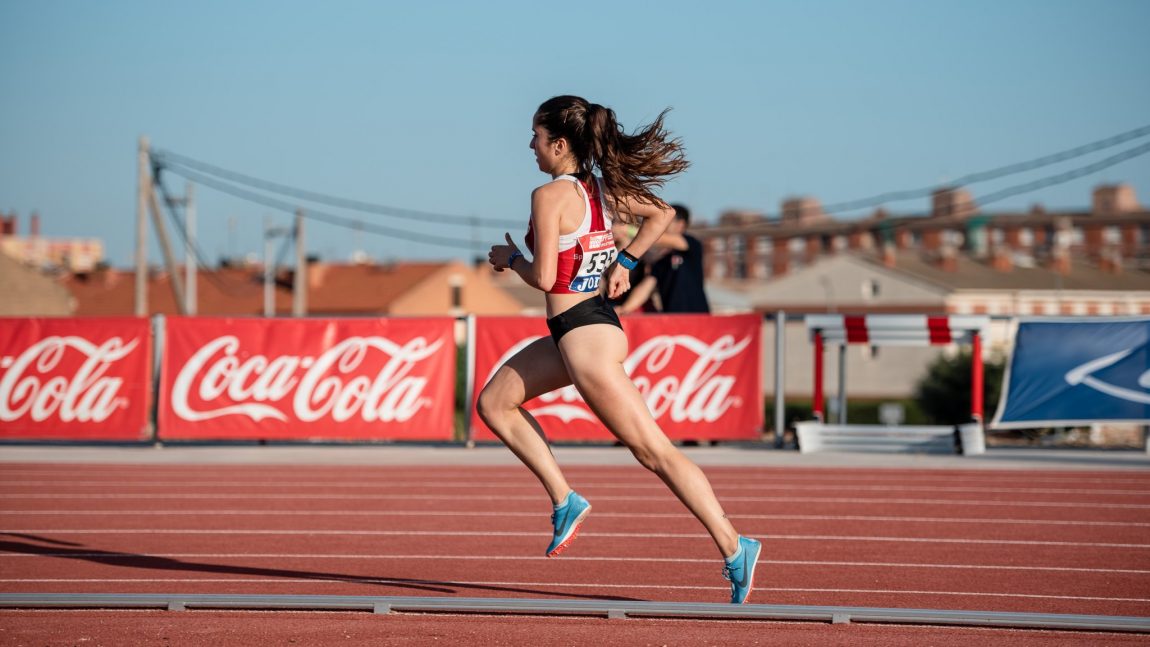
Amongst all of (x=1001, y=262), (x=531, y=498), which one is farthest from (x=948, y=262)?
(x=531, y=498)

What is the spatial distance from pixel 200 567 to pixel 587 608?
269cm

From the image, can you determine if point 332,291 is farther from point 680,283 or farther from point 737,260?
point 680,283

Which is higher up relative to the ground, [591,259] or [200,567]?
[591,259]

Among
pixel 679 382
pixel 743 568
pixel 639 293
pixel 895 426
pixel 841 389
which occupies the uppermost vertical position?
pixel 639 293

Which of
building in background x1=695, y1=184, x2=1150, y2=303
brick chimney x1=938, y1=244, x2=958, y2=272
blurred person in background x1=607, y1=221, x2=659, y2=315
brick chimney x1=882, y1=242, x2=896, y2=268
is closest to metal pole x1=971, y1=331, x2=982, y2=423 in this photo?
blurred person in background x1=607, y1=221, x2=659, y2=315

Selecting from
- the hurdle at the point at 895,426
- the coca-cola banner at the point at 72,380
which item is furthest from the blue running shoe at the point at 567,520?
the coca-cola banner at the point at 72,380

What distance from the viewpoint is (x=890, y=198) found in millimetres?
44844

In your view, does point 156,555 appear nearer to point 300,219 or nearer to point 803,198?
point 300,219

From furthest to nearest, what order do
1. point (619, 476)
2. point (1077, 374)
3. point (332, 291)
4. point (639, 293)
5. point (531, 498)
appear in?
point (332, 291), point (1077, 374), point (639, 293), point (619, 476), point (531, 498)

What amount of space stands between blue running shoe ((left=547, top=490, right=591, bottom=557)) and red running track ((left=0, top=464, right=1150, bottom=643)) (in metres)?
0.65

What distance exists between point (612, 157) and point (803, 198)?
142 m

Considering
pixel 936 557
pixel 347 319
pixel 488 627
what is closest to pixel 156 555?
pixel 488 627

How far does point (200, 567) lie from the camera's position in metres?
7.56

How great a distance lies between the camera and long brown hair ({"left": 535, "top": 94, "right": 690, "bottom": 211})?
5766 mm
